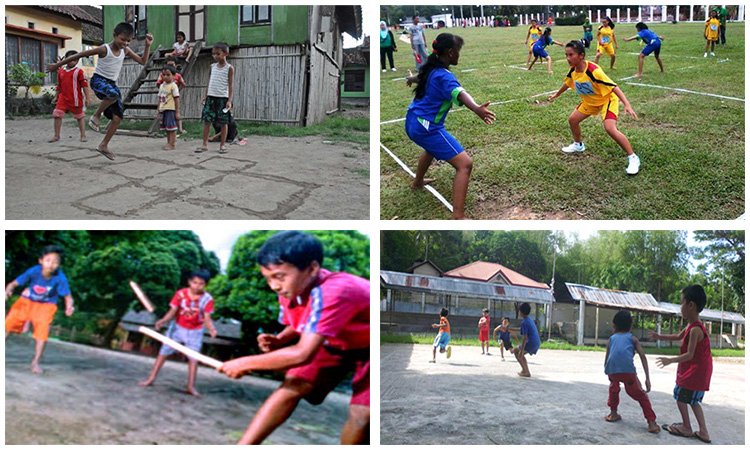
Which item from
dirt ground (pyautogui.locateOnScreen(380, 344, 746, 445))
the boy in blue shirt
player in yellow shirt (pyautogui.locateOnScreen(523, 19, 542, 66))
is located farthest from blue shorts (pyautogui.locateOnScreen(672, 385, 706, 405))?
player in yellow shirt (pyautogui.locateOnScreen(523, 19, 542, 66))

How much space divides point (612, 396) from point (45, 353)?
3610 millimetres

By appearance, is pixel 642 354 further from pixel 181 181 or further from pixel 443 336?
pixel 181 181

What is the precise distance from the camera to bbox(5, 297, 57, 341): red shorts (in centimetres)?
379

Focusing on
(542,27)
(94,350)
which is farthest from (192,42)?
(94,350)

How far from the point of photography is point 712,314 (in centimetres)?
377

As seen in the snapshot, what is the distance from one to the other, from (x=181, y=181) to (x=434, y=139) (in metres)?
2.03

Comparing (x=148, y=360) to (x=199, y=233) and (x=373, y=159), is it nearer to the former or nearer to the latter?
(x=199, y=233)

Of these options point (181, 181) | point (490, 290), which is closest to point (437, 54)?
point (490, 290)

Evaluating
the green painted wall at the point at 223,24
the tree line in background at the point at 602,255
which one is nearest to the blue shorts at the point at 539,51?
the tree line in background at the point at 602,255

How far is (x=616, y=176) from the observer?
426cm

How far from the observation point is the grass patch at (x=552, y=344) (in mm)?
3711

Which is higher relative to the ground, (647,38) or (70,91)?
(647,38)

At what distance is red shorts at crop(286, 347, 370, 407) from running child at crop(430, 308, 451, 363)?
926 millimetres

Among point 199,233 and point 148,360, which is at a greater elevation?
point 199,233
